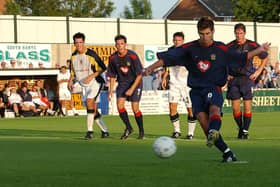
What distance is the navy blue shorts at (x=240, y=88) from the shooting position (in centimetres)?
1941

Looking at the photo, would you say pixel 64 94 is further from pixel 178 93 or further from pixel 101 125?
pixel 101 125

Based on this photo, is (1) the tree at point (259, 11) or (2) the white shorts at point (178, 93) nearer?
(2) the white shorts at point (178, 93)

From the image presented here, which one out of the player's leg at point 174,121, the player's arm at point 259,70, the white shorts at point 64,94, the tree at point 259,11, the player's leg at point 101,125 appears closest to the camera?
the player's arm at point 259,70

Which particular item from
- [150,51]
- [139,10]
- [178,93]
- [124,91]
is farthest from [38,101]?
[139,10]

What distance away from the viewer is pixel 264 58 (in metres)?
18.6

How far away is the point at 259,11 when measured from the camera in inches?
3322

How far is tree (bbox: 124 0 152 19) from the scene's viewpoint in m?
125

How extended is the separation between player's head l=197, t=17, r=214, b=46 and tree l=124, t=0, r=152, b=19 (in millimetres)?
112429

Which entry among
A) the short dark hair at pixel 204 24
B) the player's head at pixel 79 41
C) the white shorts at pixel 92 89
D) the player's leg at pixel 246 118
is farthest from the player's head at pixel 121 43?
the short dark hair at pixel 204 24

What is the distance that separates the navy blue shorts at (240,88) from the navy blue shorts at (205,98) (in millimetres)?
6527

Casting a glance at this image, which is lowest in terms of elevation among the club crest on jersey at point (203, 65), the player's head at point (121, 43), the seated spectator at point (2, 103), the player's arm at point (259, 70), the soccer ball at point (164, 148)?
the soccer ball at point (164, 148)

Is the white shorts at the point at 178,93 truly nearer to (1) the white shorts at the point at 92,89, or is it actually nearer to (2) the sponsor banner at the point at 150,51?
(1) the white shorts at the point at 92,89

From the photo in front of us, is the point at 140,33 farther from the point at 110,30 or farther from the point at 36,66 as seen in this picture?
the point at 36,66

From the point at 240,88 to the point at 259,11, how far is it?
6600cm
